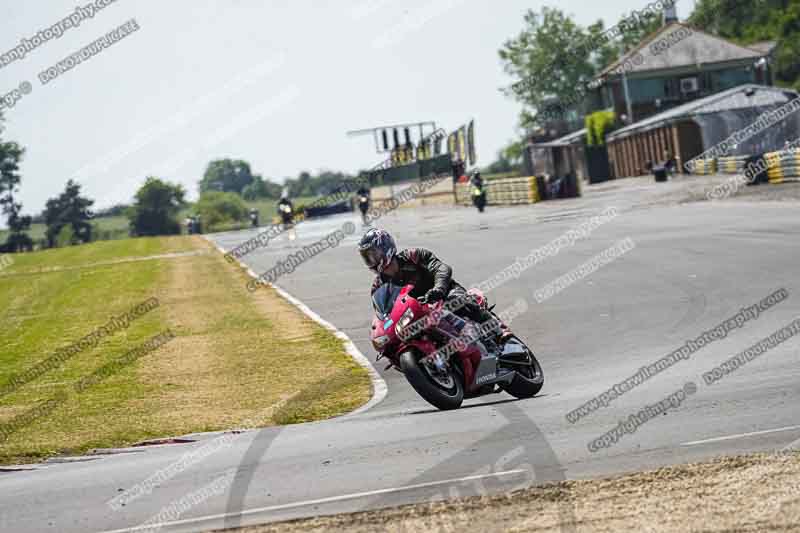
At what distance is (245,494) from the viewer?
26.2ft

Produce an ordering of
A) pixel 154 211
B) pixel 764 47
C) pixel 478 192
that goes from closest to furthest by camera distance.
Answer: pixel 478 192
pixel 764 47
pixel 154 211

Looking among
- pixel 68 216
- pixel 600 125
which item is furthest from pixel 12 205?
pixel 600 125

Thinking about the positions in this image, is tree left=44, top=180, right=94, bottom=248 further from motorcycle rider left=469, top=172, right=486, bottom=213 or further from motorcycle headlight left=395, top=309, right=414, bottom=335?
motorcycle headlight left=395, top=309, right=414, bottom=335

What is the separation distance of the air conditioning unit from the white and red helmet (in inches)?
3207

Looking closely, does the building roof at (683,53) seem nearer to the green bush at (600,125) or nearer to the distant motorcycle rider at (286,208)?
the green bush at (600,125)

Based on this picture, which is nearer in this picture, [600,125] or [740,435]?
[740,435]

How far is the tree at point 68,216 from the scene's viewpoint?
10888cm

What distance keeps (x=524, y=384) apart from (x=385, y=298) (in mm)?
1760

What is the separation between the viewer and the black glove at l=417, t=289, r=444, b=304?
1048cm

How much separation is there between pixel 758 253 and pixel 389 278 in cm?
1398

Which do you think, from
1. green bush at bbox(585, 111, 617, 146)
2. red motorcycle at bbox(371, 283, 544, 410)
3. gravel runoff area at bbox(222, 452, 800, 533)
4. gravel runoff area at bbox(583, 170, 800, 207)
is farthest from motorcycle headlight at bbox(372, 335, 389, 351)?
green bush at bbox(585, 111, 617, 146)

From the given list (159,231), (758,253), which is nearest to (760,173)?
(758,253)

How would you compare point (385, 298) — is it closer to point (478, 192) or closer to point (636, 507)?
point (636, 507)

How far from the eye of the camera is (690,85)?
88125 millimetres
